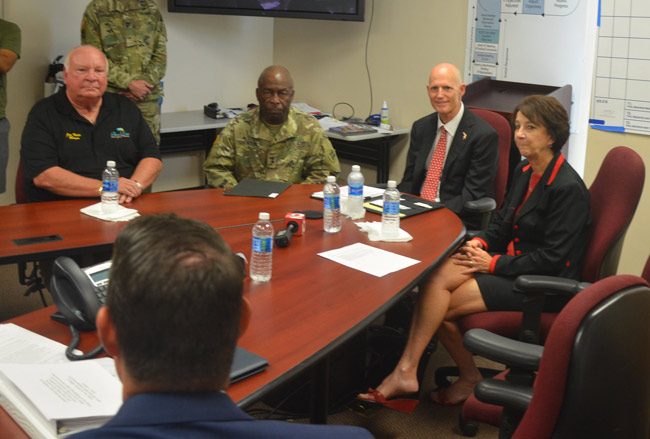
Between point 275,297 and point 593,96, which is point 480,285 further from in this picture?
point 593,96

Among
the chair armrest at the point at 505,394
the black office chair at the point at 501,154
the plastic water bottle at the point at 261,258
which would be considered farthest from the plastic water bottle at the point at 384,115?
the chair armrest at the point at 505,394

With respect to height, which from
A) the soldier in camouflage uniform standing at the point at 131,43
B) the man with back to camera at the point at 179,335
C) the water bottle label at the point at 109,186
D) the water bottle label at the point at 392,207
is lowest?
the water bottle label at the point at 392,207

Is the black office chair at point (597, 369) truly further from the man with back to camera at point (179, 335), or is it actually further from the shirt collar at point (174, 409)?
the shirt collar at point (174, 409)

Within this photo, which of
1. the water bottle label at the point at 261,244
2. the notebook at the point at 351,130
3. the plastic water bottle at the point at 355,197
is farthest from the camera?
the notebook at the point at 351,130

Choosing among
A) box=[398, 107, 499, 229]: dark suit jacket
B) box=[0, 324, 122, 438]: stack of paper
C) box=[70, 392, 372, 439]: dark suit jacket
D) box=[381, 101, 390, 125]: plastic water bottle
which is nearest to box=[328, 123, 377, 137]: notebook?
box=[381, 101, 390, 125]: plastic water bottle

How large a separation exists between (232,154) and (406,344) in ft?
4.37

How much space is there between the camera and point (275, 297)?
2.39 metres

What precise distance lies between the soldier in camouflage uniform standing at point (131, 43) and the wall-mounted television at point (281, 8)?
71 centimetres

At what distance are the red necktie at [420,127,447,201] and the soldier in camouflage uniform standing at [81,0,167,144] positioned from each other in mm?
1766

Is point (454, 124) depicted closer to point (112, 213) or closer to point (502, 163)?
point (502, 163)

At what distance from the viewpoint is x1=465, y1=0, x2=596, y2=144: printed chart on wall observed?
187 inches

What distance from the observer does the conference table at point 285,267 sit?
80.4 inches

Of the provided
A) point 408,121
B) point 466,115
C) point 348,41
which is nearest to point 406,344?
point 466,115

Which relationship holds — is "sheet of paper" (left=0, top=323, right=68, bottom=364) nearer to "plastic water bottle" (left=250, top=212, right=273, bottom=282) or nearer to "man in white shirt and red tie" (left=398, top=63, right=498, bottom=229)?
"plastic water bottle" (left=250, top=212, right=273, bottom=282)
